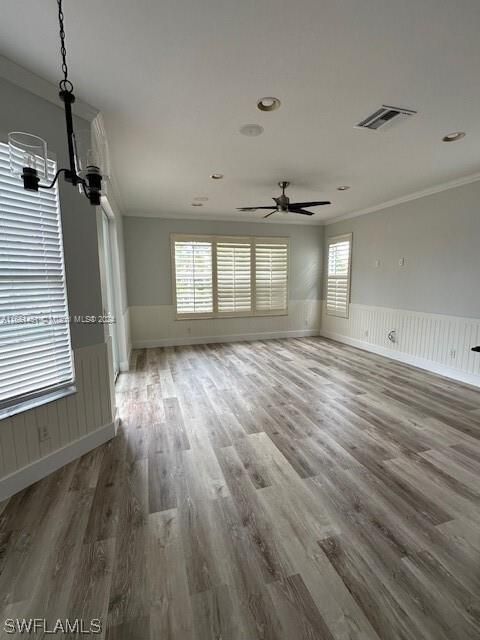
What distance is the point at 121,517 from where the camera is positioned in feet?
5.80

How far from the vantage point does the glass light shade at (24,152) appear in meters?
1.15

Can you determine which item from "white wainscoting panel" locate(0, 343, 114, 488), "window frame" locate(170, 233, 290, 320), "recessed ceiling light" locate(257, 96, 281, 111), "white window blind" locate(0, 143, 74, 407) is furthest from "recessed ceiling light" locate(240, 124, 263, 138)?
"window frame" locate(170, 233, 290, 320)

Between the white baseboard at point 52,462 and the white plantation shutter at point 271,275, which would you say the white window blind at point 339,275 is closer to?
the white plantation shutter at point 271,275

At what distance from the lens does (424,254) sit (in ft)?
14.9

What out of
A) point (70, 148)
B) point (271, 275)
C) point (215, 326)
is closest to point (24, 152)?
point (70, 148)

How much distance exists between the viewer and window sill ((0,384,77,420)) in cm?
193

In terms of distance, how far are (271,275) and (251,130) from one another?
4.25 meters

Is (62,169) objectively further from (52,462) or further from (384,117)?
(384,117)

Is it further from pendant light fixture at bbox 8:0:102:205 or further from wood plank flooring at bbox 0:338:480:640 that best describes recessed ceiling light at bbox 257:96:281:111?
wood plank flooring at bbox 0:338:480:640

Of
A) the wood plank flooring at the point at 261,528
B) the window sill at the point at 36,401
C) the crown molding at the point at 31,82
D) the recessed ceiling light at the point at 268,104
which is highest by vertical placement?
the recessed ceiling light at the point at 268,104

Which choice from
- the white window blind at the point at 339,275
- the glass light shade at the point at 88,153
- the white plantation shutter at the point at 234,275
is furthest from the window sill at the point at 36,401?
the white window blind at the point at 339,275

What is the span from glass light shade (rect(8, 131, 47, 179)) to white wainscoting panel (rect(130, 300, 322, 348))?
496 cm

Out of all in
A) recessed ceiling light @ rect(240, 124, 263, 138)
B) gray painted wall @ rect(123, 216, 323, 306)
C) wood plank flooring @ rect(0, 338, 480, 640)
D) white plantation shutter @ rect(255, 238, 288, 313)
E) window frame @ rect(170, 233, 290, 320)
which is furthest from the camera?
white plantation shutter @ rect(255, 238, 288, 313)

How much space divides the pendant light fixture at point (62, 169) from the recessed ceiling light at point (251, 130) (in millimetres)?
1620
